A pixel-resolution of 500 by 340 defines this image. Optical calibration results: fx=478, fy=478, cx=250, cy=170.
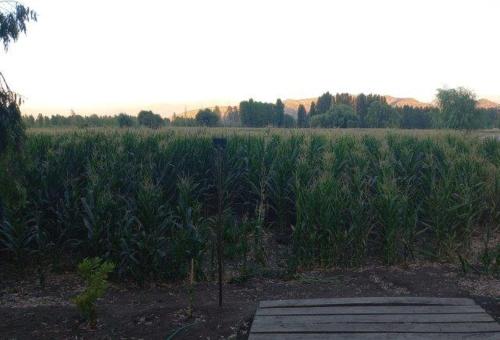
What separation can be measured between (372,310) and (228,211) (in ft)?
15.2

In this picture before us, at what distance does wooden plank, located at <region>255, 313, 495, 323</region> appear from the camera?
12.4ft

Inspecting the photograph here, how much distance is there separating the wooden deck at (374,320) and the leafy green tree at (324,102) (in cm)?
8837

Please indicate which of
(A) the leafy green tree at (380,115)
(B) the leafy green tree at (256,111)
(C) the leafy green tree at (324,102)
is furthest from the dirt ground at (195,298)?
(C) the leafy green tree at (324,102)

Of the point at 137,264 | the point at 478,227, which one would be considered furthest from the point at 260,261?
the point at 478,227

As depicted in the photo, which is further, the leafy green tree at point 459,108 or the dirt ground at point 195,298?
the leafy green tree at point 459,108

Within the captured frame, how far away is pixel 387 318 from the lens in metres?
3.82

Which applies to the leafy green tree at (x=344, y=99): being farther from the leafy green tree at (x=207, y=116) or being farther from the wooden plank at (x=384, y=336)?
the wooden plank at (x=384, y=336)

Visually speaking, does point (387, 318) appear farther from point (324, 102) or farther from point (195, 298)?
point (324, 102)

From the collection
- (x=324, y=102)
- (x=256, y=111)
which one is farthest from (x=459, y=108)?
(x=324, y=102)

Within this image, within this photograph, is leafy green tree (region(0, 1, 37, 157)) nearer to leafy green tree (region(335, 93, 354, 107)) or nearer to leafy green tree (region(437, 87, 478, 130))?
leafy green tree (region(437, 87, 478, 130))

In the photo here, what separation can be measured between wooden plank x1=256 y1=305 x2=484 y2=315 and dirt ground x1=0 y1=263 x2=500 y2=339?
0.30 m

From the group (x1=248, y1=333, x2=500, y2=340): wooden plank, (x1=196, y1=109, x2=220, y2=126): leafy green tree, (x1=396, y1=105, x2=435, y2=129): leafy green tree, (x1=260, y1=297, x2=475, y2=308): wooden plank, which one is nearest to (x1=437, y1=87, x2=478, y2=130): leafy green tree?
(x1=396, y1=105, x2=435, y2=129): leafy green tree

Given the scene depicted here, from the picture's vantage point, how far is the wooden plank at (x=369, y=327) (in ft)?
11.8

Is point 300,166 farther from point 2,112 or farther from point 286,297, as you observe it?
point 2,112
